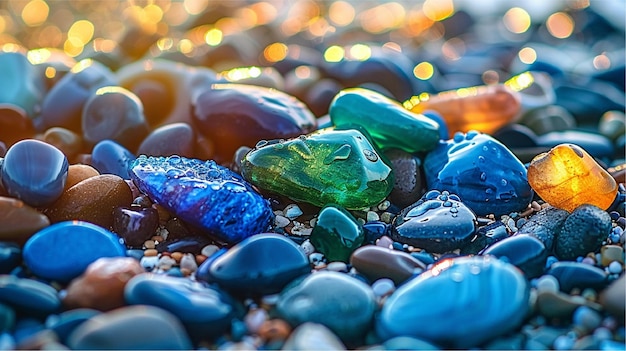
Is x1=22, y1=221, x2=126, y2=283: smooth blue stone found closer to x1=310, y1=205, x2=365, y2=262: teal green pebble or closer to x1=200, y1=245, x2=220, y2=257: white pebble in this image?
x1=200, y1=245, x2=220, y2=257: white pebble

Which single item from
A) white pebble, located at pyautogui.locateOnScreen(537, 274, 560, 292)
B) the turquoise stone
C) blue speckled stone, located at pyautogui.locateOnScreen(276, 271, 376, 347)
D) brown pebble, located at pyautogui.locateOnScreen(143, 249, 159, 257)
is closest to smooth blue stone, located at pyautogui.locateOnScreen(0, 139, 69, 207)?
brown pebble, located at pyautogui.locateOnScreen(143, 249, 159, 257)

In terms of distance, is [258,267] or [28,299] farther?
[258,267]

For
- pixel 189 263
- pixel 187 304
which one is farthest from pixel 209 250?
pixel 187 304

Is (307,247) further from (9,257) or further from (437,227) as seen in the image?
(9,257)

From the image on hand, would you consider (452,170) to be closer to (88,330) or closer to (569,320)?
(569,320)

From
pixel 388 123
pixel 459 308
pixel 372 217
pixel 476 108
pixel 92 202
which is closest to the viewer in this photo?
pixel 459 308

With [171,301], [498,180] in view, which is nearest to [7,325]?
[171,301]
